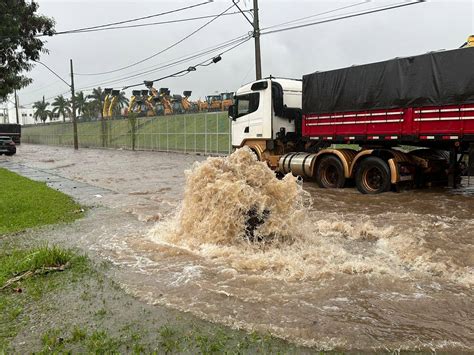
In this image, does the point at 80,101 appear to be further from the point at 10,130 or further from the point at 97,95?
the point at 10,130

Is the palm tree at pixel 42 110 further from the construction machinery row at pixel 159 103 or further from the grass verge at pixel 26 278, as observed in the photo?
the grass verge at pixel 26 278

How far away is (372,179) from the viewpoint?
39.8ft

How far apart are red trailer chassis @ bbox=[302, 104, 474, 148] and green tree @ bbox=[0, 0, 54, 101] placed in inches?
480

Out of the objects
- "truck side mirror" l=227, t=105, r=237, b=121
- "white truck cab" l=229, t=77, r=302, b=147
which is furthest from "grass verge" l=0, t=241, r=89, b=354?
"truck side mirror" l=227, t=105, r=237, b=121

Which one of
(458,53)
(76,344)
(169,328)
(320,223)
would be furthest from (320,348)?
(458,53)

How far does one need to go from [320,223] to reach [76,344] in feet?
17.4

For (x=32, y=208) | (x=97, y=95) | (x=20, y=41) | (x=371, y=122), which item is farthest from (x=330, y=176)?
(x=97, y=95)

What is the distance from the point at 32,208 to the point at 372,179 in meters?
8.73

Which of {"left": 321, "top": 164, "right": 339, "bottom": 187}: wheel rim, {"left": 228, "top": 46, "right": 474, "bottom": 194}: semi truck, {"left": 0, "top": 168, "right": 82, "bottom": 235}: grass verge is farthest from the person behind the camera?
{"left": 321, "top": 164, "right": 339, "bottom": 187}: wheel rim

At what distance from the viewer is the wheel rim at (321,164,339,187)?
43.4ft

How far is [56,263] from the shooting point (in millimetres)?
5605

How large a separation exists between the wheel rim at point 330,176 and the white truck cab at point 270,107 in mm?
2036

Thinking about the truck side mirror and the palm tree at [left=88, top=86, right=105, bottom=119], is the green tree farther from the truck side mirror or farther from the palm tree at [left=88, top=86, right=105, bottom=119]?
the palm tree at [left=88, top=86, right=105, bottom=119]

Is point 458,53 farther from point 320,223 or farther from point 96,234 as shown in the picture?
point 96,234
